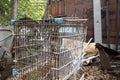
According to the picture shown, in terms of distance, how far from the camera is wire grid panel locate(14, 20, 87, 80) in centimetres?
250

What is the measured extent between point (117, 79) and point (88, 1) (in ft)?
8.77

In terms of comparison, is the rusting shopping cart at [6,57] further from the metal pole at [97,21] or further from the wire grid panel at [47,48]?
the metal pole at [97,21]

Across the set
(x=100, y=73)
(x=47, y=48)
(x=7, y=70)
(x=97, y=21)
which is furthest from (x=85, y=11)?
(x=47, y=48)

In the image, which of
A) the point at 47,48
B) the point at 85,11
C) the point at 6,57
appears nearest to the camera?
the point at 47,48

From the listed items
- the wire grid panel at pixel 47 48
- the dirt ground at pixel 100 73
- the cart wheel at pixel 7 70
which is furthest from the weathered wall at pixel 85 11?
the cart wheel at pixel 7 70

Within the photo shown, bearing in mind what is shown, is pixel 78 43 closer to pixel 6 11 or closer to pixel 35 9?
pixel 6 11

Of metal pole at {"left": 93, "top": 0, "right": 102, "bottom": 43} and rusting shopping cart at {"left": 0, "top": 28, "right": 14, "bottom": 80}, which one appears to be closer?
rusting shopping cart at {"left": 0, "top": 28, "right": 14, "bottom": 80}

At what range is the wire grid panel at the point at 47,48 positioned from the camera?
250 cm

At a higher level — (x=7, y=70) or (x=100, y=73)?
(x=7, y=70)

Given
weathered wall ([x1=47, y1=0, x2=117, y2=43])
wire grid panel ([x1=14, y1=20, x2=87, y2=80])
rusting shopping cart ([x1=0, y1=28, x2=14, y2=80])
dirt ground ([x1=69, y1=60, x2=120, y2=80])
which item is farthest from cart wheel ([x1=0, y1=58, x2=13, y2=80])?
weathered wall ([x1=47, y1=0, x2=117, y2=43])

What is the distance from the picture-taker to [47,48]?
8.98 feet

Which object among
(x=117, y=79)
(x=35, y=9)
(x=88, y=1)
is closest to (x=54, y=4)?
(x=88, y=1)

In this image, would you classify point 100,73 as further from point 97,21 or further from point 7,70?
point 7,70

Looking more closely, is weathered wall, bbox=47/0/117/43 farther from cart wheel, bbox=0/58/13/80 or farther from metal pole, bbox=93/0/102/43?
cart wheel, bbox=0/58/13/80
